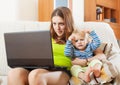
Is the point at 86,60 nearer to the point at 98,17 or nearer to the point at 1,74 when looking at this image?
the point at 1,74

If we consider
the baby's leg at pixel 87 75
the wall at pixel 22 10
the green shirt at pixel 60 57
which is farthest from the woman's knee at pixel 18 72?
the wall at pixel 22 10

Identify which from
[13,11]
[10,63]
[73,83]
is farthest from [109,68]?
[13,11]

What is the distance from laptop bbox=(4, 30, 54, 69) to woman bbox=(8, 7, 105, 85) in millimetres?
48

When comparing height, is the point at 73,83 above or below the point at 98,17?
below

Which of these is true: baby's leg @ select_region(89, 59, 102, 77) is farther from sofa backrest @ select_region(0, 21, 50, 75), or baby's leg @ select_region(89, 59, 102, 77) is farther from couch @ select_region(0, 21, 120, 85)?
sofa backrest @ select_region(0, 21, 50, 75)

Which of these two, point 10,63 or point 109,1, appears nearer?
point 10,63

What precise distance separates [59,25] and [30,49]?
1.33 ft

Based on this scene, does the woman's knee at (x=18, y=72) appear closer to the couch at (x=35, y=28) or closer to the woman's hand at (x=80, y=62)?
the woman's hand at (x=80, y=62)

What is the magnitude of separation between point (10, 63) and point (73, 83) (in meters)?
0.41

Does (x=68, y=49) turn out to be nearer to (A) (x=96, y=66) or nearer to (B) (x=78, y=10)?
(A) (x=96, y=66)

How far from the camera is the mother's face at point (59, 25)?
179cm

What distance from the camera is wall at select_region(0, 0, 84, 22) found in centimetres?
273

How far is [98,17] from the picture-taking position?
364cm

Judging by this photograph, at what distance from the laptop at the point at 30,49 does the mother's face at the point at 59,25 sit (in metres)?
0.36
